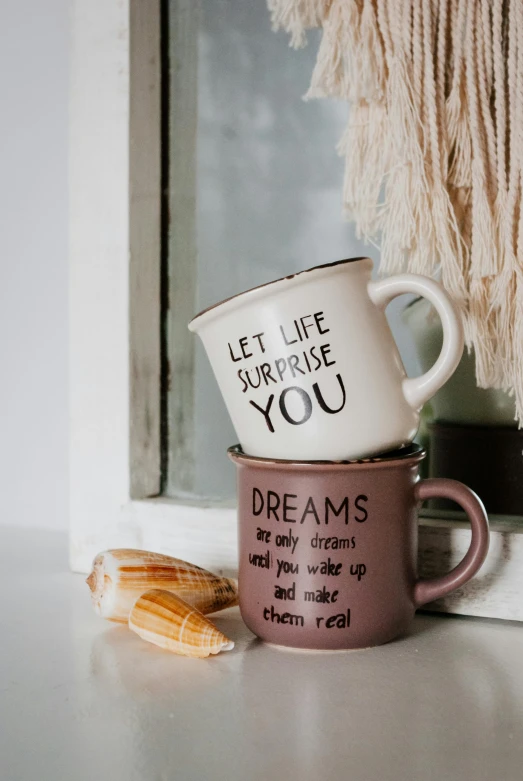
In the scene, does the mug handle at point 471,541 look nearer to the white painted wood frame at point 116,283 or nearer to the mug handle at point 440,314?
the mug handle at point 440,314

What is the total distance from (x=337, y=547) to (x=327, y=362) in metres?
0.13

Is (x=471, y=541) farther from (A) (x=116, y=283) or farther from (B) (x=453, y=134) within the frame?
(A) (x=116, y=283)

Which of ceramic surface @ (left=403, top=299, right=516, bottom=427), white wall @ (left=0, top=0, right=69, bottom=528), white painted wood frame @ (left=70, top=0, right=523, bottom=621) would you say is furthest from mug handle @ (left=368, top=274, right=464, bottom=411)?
white wall @ (left=0, top=0, right=69, bottom=528)

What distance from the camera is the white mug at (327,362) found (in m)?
0.55

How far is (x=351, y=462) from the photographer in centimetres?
55

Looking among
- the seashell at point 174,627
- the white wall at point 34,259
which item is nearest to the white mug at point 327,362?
the seashell at point 174,627

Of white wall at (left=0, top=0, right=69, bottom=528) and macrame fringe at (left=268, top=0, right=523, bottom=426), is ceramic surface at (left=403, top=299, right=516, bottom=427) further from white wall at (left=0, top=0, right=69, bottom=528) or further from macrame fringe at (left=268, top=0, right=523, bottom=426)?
white wall at (left=0, top=0, right=69, bottom=528)

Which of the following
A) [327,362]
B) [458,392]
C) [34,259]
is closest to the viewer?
[327,362]

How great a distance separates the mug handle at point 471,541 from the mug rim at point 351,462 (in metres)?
0.03

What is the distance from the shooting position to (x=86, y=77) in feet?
2.64

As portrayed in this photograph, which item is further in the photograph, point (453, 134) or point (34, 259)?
point (34, 259)

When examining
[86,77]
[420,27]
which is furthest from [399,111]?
[86,77]

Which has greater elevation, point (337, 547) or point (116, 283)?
point (116, 283)

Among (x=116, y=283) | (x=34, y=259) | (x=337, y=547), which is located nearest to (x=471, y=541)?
(x=337, y=547)
